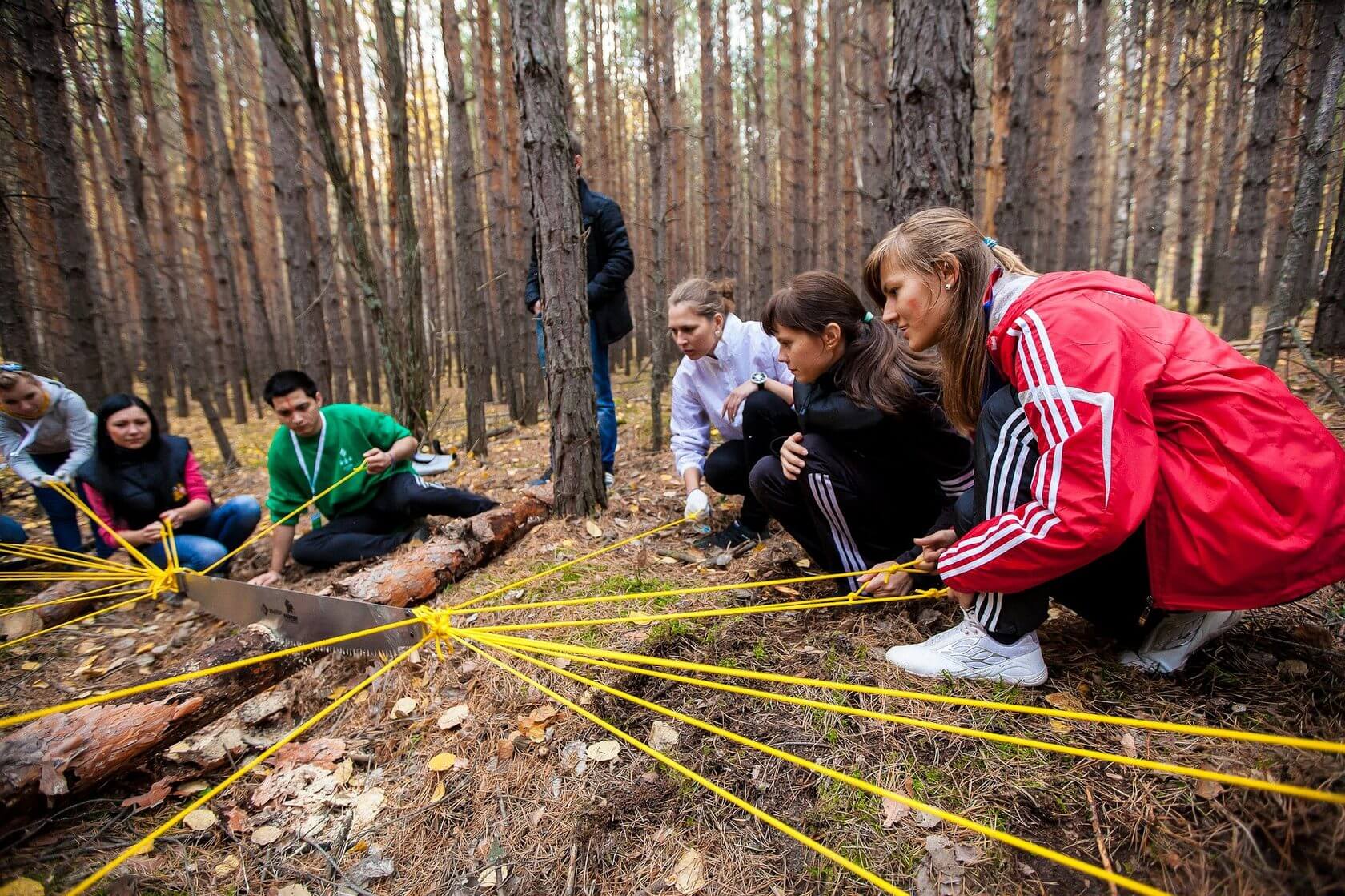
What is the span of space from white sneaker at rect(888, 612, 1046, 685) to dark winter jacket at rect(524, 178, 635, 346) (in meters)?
3.12

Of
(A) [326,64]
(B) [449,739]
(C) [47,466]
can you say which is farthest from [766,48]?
(B) [449,739]

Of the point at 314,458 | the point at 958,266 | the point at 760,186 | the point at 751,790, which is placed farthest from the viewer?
the point at 760,186

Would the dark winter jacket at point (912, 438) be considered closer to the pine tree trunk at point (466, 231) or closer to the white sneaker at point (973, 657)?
the white sneaker at point (973, 657)

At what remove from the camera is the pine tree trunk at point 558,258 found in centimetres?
321

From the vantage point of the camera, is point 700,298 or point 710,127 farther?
point 710,127

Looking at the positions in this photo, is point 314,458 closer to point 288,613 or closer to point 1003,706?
point 288,613

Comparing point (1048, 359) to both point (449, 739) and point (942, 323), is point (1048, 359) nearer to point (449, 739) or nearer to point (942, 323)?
point (942, 323)

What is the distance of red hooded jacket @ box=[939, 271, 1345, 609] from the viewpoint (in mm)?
1390

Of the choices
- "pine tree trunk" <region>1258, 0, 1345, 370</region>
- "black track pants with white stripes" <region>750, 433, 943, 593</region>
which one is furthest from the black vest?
"pine tree trunk" <region>1258, 0, 1345, 370</region>

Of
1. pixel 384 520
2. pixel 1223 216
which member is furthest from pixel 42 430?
pixel 1223 216

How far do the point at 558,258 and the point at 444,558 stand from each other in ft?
5.56

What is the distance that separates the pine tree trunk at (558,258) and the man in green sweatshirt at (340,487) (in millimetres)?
708

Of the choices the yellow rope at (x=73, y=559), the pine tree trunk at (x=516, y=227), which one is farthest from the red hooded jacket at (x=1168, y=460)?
the pine tree trunk at (x=516, y=227)

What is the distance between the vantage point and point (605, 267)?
4.32m
